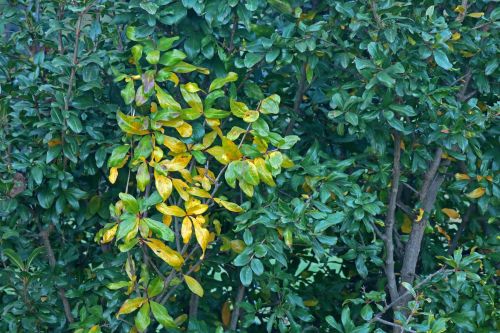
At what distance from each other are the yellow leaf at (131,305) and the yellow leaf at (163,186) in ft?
1.28

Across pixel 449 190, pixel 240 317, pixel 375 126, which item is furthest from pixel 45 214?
pixel 449 190

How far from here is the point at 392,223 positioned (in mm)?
3012

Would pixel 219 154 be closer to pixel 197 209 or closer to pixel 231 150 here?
pixel 231 150

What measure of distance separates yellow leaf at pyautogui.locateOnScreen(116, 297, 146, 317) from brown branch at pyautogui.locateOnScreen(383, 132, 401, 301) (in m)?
0.99

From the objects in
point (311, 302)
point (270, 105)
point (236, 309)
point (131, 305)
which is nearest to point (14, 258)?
point (131, 305)

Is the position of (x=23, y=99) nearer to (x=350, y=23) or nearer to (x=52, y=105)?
(x=52, y=105)

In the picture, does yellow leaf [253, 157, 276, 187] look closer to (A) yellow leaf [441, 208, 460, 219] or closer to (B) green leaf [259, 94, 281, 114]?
(B) green leaf [259, 94, 281, 114]

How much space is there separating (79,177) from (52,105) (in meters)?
0.42

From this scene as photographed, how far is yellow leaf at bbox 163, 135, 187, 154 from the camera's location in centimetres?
256

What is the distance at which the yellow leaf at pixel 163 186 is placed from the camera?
2.50 m

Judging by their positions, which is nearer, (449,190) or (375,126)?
(375,126)

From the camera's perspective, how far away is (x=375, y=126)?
2811 mm

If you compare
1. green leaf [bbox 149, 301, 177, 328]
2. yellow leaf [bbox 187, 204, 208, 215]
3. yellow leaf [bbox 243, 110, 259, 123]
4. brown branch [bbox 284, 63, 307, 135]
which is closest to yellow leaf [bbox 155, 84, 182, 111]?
yellow leaf [bbox 243, 110, 259, 123]

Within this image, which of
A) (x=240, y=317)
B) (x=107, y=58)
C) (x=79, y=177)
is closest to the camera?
(x=107, y=58)
